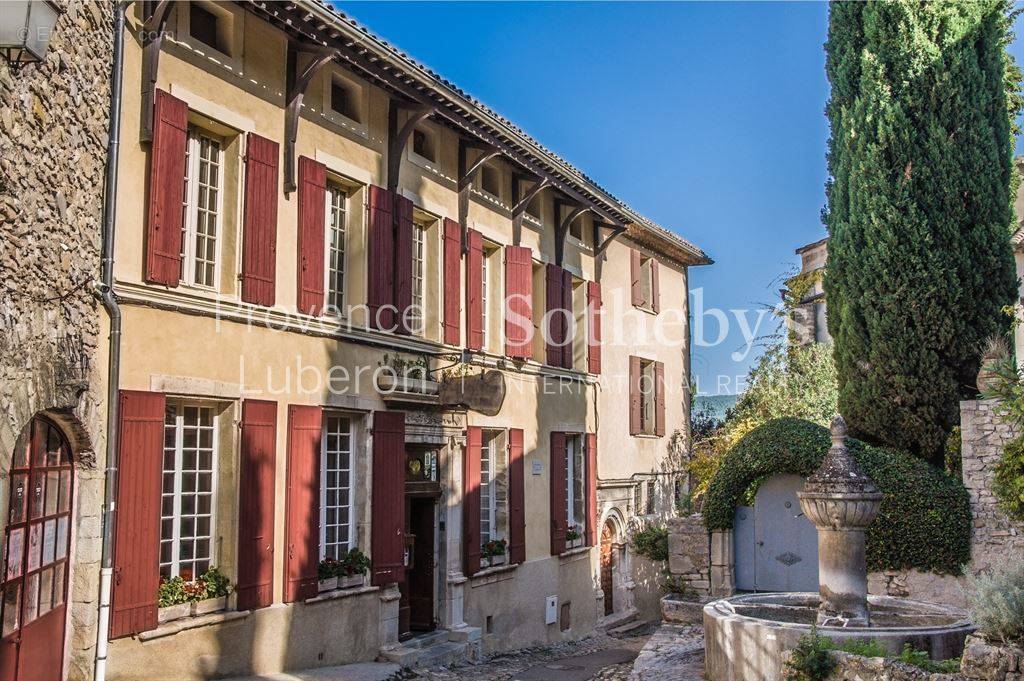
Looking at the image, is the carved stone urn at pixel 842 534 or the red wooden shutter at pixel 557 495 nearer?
the carved stone urn at pixel 842 534

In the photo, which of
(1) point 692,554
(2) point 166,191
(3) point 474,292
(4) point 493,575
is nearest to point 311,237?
(2) point 166,191

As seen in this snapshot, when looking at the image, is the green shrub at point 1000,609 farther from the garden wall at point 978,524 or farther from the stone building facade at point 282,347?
the stone building facade at point 282,347

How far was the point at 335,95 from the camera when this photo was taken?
11.7 m

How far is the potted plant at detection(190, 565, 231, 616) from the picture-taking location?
9.02 meters

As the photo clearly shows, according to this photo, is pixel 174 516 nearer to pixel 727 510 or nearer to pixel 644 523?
pixel 727 510

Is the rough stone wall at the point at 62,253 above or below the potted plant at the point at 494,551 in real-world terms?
above

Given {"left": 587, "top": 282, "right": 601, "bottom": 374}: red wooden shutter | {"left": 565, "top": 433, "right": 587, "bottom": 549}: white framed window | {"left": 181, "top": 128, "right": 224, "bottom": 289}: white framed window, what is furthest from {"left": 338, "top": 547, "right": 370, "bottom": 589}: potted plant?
{"left": 587, "top": 282, "right": 601, "bottom": 374}: red wooden shutter

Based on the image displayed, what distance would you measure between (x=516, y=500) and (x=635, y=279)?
6.51 meters

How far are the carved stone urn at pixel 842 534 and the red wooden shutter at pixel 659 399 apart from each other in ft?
35.1

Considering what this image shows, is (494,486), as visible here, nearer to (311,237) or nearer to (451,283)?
(451,283)

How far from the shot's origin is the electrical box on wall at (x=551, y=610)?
50.8 feet

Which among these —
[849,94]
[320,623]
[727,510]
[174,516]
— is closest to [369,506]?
[320,623]

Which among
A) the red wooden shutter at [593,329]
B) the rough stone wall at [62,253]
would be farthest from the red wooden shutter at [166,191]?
the red wooden shutter at [593,329]

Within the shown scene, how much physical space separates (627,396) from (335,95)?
9486 millimetres
